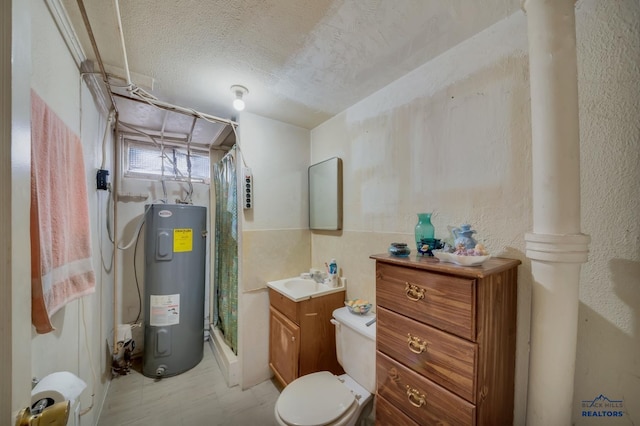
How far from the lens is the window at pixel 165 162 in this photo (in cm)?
242

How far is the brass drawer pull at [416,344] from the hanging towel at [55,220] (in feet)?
4.38

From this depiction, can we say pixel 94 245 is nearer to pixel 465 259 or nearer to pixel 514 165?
pixel 465 259

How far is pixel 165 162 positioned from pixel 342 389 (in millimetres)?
2706

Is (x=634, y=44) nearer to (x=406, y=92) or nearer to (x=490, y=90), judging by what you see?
(x=490, y=90)

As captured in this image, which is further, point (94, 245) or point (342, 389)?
point (94, 245)

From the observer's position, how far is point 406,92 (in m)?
1.51

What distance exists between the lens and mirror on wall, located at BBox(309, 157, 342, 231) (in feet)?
6.49

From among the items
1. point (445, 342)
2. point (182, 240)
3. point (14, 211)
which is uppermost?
point (14, 211)

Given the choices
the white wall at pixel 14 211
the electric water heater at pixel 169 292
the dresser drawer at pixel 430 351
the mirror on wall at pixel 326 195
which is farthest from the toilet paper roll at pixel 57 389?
the mirror on wall at pixel 326 195

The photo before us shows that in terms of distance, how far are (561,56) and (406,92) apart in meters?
0.80

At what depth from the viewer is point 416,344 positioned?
100 cm

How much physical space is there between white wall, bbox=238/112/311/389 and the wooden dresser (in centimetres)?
117

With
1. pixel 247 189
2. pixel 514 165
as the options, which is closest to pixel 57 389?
pixel 247 189

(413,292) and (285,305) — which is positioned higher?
(413,292)
